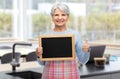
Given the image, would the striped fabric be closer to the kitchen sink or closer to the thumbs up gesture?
the thumbs up gesture

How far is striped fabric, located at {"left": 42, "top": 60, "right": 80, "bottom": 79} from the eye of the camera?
1.60 meters

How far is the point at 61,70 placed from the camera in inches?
62.9

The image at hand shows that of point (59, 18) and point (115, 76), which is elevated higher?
point (59, 18)

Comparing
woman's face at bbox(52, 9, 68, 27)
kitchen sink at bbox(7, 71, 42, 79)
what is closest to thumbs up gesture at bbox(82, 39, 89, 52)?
woman's face at bbox(52, 9, 68, 27)

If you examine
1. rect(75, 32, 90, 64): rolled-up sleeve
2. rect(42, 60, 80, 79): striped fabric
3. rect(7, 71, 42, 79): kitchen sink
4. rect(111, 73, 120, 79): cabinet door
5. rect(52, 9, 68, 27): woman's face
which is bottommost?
rect(111, 73, 120, 79): cabinet door

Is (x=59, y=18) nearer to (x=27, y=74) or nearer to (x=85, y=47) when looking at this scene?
(x=85, y=47)

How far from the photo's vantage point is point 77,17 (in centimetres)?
593

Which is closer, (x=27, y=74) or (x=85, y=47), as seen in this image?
(x=85, y=47)

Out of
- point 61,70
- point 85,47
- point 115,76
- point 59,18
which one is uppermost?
point 59,18

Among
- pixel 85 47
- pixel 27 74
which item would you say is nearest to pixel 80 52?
pixel 85 47

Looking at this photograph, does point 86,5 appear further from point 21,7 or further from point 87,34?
point 21,7

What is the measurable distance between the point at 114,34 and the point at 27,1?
2.34m

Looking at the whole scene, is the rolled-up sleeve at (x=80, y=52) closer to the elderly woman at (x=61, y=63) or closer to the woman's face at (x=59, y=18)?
the elderly woman at (x=61, y=63)

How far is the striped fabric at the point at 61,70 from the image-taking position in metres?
1.60
